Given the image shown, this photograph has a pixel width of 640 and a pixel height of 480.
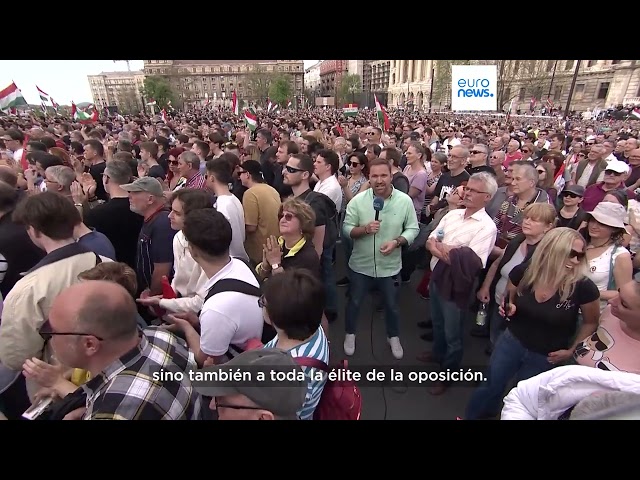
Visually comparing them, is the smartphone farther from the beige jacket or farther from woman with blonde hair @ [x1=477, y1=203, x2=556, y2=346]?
woman with blonde hair @ [x1=477, y1=203, x2=556, y2=346]

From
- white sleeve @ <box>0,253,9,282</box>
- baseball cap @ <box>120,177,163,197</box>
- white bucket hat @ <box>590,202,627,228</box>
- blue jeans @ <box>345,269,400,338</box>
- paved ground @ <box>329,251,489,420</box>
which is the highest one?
baseball cap @ <box>120,177,163,197</box>

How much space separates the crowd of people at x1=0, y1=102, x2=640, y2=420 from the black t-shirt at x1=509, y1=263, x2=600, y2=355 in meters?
0.01

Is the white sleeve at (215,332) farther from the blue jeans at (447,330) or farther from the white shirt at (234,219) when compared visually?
the blue jeans at (447,330)

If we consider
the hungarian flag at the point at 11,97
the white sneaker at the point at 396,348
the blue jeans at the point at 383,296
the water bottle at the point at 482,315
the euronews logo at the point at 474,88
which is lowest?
the white sneaker at the point at 396,348

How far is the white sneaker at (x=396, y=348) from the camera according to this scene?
3.88m

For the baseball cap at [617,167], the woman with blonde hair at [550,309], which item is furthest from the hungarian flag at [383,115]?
the woman with blonde hair at [550,309]

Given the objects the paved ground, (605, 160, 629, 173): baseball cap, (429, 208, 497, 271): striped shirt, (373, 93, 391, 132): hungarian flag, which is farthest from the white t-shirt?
(373, 93, 391, 132): hungarian flag

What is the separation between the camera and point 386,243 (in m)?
3.59

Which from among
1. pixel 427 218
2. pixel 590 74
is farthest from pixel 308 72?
pixel 427 218

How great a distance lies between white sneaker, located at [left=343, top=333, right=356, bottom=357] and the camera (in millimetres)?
3953

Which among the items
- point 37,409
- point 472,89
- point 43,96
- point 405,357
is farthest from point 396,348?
point 43,96

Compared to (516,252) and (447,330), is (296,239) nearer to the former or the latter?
(447,330)

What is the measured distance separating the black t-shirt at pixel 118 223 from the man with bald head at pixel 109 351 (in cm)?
207

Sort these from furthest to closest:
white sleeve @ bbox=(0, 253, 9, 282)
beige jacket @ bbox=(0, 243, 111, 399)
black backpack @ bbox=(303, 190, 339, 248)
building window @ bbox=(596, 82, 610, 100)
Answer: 1. building window @ bbox=(596, 82, 610, 100)
2. black backpack @ bbox=(303, 190, 339, 248)
3. white sleeve @ bbox=(0, 253, 9, 282)
4. beige jacket @ bbox=(0, 243, 111, 399)
